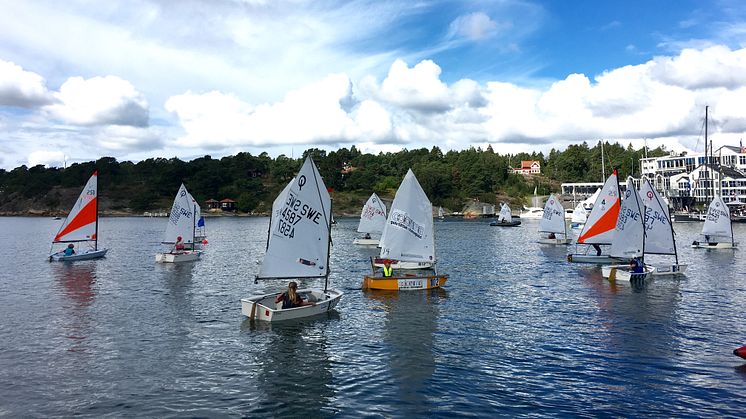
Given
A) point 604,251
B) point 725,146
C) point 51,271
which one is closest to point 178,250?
point 51,271

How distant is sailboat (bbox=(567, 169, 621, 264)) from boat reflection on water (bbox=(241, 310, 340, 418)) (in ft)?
119

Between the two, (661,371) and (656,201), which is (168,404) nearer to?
(661,371)

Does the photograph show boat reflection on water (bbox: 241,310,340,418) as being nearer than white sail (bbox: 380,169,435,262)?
Yes

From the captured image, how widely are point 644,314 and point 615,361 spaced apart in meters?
11.3

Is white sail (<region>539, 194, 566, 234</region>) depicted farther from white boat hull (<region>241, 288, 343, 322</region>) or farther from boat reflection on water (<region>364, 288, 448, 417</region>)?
white boat hull (<region>241, 288, 343, 322</region>)

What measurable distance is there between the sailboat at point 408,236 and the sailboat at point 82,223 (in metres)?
37.6

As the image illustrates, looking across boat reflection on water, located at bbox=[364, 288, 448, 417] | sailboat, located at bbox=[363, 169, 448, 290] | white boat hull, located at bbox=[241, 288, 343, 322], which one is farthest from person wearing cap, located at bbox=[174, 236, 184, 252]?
white boat hull, located at bbox=[241, 288, 343, 322]

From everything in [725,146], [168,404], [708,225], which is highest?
[725,146]

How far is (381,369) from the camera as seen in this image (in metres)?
23.0

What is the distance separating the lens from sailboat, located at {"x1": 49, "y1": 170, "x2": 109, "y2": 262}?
197 ft

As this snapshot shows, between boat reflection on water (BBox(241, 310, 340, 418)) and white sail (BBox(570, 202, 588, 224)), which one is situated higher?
white sail (BBox(570, 202, 588, 224))

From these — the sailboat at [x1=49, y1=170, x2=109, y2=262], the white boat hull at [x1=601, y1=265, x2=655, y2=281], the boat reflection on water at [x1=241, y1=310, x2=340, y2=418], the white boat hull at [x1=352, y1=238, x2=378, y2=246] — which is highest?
the sailboat at [x1=49, y1=170, x2=109, y2=262]

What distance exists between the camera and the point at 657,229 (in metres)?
49.6

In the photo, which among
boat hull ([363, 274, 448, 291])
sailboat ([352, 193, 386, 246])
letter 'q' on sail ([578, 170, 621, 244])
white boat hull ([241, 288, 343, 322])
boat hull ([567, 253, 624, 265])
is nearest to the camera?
white boat hull ([241, 288, 343, 322])
